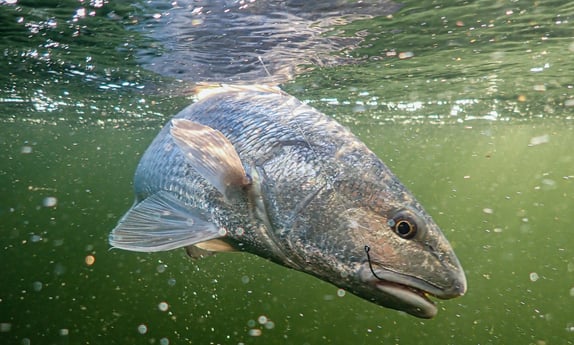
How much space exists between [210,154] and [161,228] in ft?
2.42

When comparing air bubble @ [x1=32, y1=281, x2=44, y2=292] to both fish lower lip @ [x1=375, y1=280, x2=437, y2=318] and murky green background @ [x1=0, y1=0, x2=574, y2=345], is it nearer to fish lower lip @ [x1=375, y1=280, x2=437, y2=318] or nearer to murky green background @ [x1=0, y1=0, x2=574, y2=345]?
murky green background @ [x1=0, y1=0, x2=574, y2=345]

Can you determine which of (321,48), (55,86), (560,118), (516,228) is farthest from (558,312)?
(516,228)

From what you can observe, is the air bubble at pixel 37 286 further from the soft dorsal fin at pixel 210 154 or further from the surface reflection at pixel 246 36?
the soft dorsal fin at pixel 210 154

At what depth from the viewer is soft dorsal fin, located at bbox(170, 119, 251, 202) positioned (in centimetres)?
308

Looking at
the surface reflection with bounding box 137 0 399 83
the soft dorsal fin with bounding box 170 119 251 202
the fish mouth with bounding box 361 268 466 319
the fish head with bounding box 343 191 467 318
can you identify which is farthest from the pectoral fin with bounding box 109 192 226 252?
the surface reflection with bounding box 137 0 399 83

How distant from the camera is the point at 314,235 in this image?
10.2ft

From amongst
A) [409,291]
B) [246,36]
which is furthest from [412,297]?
[246,36]

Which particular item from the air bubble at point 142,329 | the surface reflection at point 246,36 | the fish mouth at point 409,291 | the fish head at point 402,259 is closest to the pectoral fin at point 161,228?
the fish head at point 402,259

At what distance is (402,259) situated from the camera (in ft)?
9.07

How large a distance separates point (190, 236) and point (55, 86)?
52.1 feet

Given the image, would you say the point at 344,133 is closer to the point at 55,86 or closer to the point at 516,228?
the point at 55,86

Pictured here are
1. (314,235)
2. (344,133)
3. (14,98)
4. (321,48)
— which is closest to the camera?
(314,235)

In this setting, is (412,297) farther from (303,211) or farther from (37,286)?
(37,286)

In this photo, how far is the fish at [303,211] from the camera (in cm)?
279
